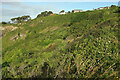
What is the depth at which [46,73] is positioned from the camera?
12.9ft

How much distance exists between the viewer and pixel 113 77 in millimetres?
3783

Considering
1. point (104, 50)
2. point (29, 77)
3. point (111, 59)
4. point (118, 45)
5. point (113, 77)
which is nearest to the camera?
point (113, 77)

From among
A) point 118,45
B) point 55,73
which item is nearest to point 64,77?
point 55,73

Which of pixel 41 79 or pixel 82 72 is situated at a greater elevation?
pixel 82 72

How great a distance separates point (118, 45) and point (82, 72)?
4772mm

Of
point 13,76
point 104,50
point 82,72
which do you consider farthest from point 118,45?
point 13,76

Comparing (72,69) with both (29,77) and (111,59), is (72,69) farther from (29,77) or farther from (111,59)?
(111,59)

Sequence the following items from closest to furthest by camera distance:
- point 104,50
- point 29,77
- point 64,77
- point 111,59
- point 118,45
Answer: point 64,77 < point 29,77 < point 111,59 < point 104,50 < point 118,45

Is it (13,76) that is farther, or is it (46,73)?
(13,76)

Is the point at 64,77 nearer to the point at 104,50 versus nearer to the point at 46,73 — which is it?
the point at 46,73

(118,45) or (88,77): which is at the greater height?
(118,45)

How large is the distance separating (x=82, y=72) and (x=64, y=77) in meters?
0.77

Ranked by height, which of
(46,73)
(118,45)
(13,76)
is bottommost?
(13,76)

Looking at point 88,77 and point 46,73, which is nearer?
point 88,77
